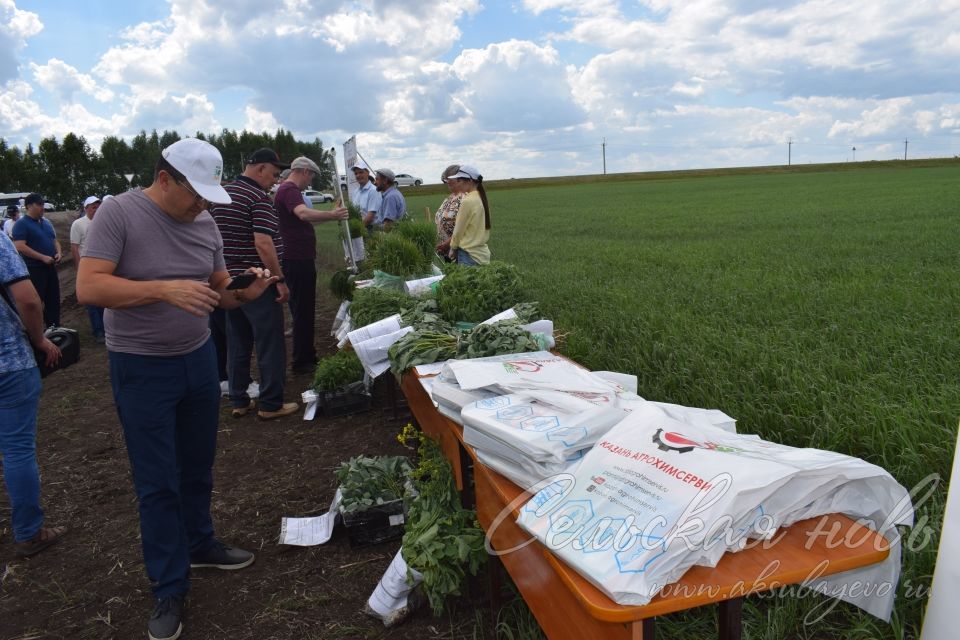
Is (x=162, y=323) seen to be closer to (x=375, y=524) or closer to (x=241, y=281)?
(x=241, y=281)

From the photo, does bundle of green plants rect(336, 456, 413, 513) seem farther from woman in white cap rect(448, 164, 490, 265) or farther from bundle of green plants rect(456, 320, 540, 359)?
woman in white cap rect(448, 164, 490, 265)

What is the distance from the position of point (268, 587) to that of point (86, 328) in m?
8.83

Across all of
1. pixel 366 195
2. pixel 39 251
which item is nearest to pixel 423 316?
pixel 366 195

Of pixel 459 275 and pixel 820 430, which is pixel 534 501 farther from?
pixel 459 275

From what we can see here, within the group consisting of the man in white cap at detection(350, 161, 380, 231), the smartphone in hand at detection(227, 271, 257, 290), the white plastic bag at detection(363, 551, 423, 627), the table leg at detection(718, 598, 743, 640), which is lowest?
the white plastic bag at detection(363, 551, 423, 627)

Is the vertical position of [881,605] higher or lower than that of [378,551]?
higher

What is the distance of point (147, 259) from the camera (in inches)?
101

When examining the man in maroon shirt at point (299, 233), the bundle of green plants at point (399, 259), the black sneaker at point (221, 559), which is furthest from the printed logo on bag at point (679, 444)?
the bundle of green plants at point (399, 259)

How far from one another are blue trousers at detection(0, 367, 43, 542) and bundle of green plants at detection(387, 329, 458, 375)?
185 centimetres

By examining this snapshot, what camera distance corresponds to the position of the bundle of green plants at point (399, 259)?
736 centimetres

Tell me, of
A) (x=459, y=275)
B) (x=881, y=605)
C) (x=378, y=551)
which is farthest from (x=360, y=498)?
(x=881, y=605)

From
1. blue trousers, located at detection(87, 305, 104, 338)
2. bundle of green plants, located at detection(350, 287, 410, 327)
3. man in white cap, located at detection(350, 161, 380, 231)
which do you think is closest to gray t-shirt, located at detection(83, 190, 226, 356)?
bundle of green plants, located at detection(350, 287, 410, 327)

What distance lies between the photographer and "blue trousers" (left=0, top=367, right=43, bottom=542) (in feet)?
10.6

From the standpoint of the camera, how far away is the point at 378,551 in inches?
130
